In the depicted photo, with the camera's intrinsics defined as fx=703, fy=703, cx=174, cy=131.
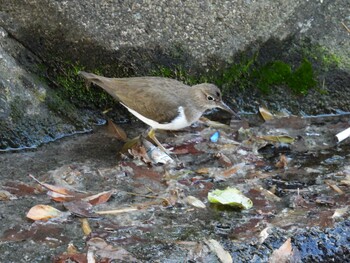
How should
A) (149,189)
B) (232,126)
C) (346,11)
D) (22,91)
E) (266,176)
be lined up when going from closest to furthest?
(149,189)
(266,176)
(22,91)
(232,126)
(346,11)

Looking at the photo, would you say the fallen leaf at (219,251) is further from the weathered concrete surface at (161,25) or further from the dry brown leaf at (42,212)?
the weathered concrete surface at (161,25)

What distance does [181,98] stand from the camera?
712cm

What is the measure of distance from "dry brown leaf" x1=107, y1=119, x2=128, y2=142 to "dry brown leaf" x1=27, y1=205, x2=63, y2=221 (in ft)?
5.85

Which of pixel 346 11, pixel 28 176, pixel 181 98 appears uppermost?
pixel 346 11

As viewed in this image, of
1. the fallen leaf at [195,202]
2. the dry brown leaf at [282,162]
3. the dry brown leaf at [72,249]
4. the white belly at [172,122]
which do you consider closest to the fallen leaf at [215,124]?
the white belly at [172,122]

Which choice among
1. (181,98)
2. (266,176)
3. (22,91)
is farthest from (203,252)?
(22,91)

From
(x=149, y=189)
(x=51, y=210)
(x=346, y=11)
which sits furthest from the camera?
(x=346, y=11)

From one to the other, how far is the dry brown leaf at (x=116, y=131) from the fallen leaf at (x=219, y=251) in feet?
7.44

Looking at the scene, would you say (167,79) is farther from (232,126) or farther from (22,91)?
(22,91)

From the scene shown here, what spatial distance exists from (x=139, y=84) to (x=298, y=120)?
2.00 metres

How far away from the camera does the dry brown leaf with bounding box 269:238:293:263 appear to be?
5238mm

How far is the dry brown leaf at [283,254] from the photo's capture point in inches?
206

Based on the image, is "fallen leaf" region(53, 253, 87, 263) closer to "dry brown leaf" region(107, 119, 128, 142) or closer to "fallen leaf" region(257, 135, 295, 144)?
"dry brown leaf" region(107, 119, 128, 142)

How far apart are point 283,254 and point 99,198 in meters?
1.59
